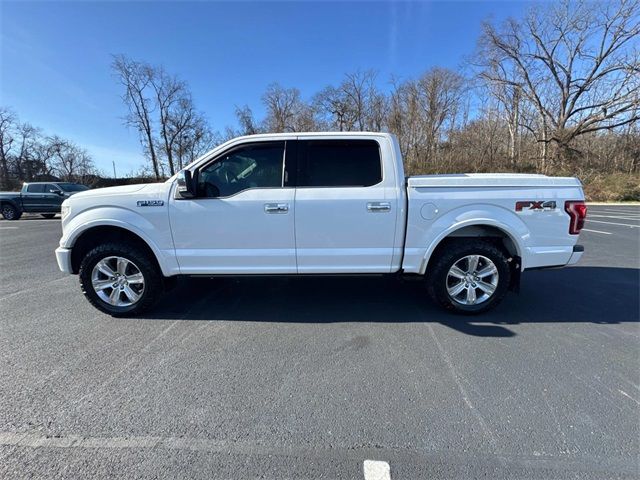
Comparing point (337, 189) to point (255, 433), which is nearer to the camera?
point (255, 433)

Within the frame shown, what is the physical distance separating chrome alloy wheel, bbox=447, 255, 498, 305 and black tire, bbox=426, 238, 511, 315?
33 mm

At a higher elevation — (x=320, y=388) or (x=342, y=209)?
(x=342, y=209)

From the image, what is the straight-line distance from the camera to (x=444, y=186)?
138 inches

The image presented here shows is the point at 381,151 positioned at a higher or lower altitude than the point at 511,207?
higher

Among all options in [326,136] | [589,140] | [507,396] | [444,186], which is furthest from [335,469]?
[589,140]

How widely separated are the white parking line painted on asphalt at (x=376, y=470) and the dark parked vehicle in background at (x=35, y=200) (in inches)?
720

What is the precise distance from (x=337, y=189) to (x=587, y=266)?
5.47m

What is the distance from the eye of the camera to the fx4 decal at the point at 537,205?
3518 millimetres

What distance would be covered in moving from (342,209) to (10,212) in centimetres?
1931

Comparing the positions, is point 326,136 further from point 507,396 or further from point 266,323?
point 507,396

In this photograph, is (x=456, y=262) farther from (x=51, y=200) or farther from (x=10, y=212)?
(x=10, y=212)

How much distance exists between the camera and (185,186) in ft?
11.3

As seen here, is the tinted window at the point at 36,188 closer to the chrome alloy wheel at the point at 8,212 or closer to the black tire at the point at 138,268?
the chrome alloy wheel at the point at 8,212

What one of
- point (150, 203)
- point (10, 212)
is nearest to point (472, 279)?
point (150, 203)
